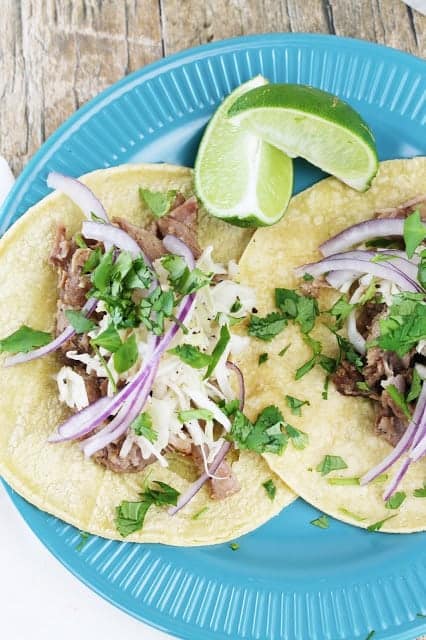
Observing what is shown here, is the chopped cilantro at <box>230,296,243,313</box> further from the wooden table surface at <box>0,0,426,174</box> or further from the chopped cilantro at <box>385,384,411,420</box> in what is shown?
the wooden table surface at <box>0,0,426,174</box>

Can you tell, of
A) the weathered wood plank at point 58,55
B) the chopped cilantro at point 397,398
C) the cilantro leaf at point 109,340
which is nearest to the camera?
the cilantro leaf at point 109,340

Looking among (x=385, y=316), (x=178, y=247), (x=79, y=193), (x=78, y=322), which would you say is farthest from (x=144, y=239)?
(x=385, y=316)

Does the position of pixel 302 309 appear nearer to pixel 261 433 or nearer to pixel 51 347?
pixel 261 433

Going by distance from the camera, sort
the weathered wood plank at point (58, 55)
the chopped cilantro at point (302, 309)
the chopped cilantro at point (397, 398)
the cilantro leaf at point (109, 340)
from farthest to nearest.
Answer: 1. the weathered wood plank at point (58, 55)
2. the chopped cilantro at point (302, 309)
3. the chopped cilantro at point (397, 398)
4. the cilantro leaf at point (109, 340)

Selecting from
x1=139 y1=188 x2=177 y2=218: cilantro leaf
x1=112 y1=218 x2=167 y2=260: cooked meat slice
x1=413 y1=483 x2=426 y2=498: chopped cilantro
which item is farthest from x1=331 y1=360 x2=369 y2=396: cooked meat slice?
x1=139 y1=188 x2=177 y2=218: cilantro leaf

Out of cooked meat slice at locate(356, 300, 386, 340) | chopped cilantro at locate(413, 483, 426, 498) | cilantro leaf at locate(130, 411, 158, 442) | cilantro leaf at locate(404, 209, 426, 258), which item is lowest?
cilantro leaf at locate(130, 411, 158, 442)

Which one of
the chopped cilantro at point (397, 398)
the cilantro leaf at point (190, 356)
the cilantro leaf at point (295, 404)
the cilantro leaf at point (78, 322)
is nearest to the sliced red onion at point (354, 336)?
the chopped cilantro at point (397, 398)

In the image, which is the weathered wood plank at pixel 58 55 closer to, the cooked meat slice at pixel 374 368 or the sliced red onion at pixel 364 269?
the sliced red onion at pixel 364 269
